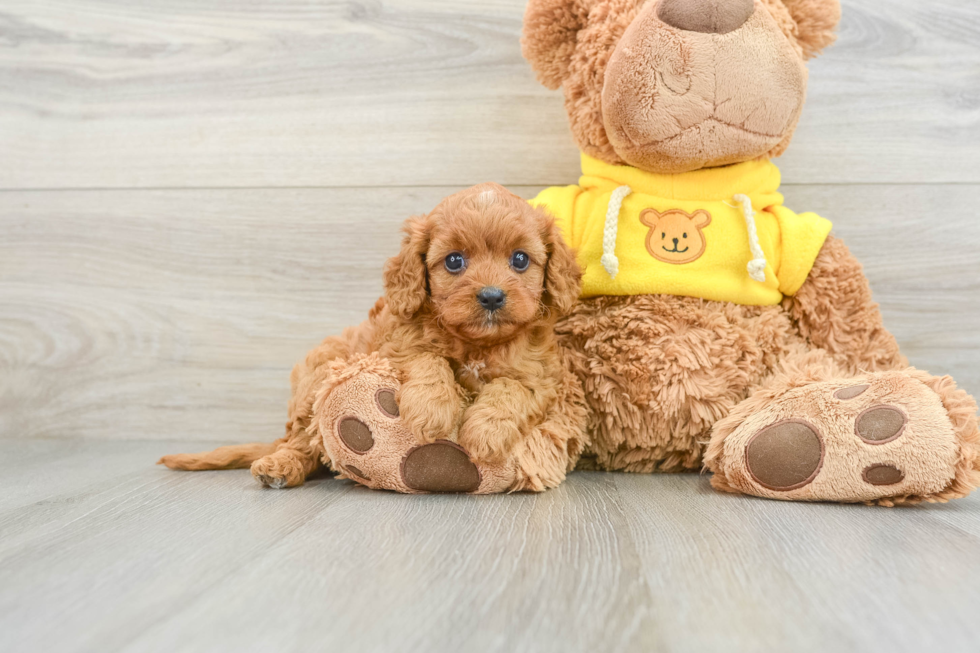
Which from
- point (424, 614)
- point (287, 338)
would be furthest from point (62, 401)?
point (424, 614)

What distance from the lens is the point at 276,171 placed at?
1.55m

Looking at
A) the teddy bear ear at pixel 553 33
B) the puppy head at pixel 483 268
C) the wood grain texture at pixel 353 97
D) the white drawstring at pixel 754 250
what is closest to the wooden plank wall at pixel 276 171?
the wood grain texture at pixel 353 97

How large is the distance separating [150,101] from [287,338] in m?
0.62

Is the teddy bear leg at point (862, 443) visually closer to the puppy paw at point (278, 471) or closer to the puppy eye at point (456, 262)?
the puppy eye at point (456, 262)

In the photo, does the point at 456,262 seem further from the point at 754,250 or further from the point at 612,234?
the point at 754,250

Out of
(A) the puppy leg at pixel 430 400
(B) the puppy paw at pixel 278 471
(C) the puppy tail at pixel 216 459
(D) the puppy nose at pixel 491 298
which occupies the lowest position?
(C) the puppy tail at pixel 216 459

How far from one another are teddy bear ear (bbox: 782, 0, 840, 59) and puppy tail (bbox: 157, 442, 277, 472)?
119 centimetres

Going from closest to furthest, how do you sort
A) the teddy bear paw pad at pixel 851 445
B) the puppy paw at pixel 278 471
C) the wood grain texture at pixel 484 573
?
the wood grain texture at pixel 484 573
the teddy bear paw pad at pixel 851 445
the puppy paw at pixel 278 471

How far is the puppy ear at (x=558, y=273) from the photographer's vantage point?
1.06 m

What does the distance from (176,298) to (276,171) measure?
0.37 metres

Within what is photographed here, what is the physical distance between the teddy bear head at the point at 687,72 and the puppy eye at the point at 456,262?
346 millimetres

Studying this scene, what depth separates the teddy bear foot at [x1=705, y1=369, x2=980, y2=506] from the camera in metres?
0.92

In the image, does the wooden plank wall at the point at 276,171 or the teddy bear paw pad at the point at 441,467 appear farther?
the wooden plank wall at the point at 276,171

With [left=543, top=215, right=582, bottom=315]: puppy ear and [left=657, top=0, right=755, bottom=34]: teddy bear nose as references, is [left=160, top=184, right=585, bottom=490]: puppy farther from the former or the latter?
[left=657, top=0, right=755, bottom=34]: teddy bear nose
